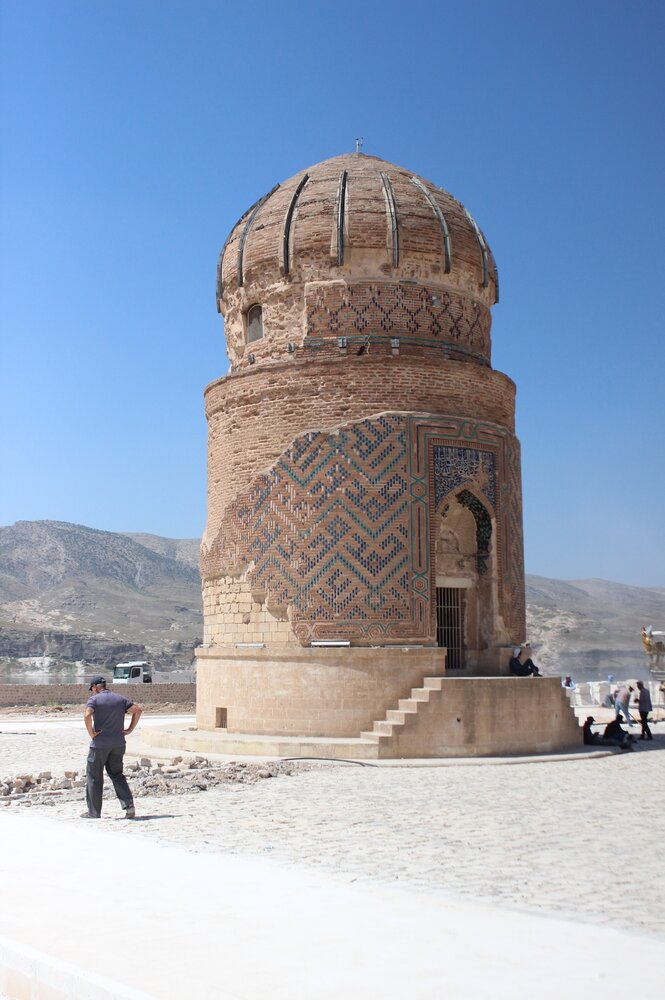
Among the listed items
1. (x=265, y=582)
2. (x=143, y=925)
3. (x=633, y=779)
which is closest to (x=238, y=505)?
(x=265, y=582)

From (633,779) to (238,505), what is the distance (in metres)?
6.98

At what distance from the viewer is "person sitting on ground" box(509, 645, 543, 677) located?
15750 mm

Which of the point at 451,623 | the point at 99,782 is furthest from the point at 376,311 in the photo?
the point at 99,782

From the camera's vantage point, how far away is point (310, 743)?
1377 centimetres

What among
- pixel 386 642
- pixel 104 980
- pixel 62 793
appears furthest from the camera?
pixel 386 642

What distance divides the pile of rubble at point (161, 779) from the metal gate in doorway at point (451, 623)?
3.95 m

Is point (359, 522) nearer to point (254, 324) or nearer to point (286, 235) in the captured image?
point (254, 324)

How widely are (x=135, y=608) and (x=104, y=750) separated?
104953 mm

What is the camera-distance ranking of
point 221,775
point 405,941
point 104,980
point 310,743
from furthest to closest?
1. point 310,743
2. point 221,775
3. point 405,941
4. point 104,980

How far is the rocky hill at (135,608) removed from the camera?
254ft

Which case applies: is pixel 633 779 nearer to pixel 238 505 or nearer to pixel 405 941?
pixel 238 505

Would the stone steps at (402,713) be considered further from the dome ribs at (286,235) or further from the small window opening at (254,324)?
the dome ribs at (286,235)

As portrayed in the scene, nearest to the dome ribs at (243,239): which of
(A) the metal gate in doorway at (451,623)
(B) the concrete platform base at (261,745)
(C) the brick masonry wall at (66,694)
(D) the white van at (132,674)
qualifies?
(A) the metal gate in doorway at (451,623)

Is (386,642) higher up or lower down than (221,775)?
higher up
